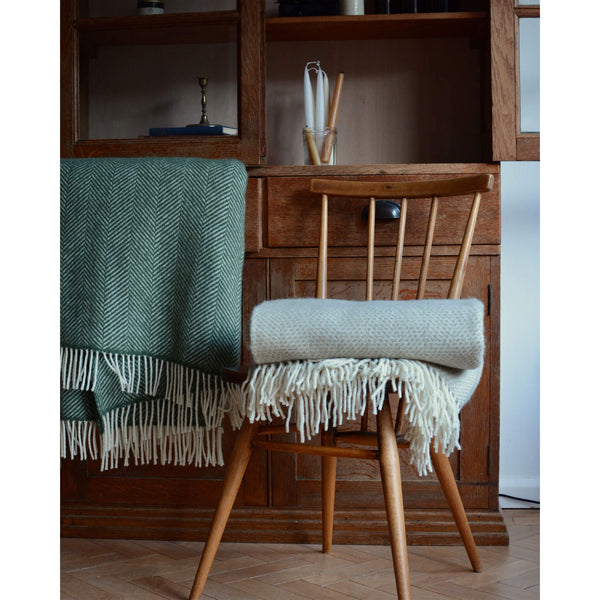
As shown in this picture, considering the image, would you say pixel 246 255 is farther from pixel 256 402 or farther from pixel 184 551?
pixel 184 551

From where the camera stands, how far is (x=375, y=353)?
39.7 inches

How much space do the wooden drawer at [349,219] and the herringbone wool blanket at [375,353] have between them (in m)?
0.46

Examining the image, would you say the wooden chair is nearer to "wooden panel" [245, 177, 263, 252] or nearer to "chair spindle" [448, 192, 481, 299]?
"chair spindle" [448, 192, 481, 299]

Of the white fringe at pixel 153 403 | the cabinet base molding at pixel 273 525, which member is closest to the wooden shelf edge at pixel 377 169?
the white fringe at pixel 153 403

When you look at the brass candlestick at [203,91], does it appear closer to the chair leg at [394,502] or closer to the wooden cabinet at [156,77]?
the wooden cabinet at [156,77]

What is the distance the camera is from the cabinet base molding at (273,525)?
1.47m

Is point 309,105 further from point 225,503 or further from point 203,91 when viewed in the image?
point 225,503

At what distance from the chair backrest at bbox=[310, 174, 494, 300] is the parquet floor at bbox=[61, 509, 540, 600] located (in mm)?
528

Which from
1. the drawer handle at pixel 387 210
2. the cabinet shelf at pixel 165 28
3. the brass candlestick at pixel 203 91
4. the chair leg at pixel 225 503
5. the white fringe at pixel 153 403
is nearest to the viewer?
the chair leg at pixel 225 503

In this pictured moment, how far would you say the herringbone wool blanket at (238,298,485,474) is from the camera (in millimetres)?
996

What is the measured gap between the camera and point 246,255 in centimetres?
152
